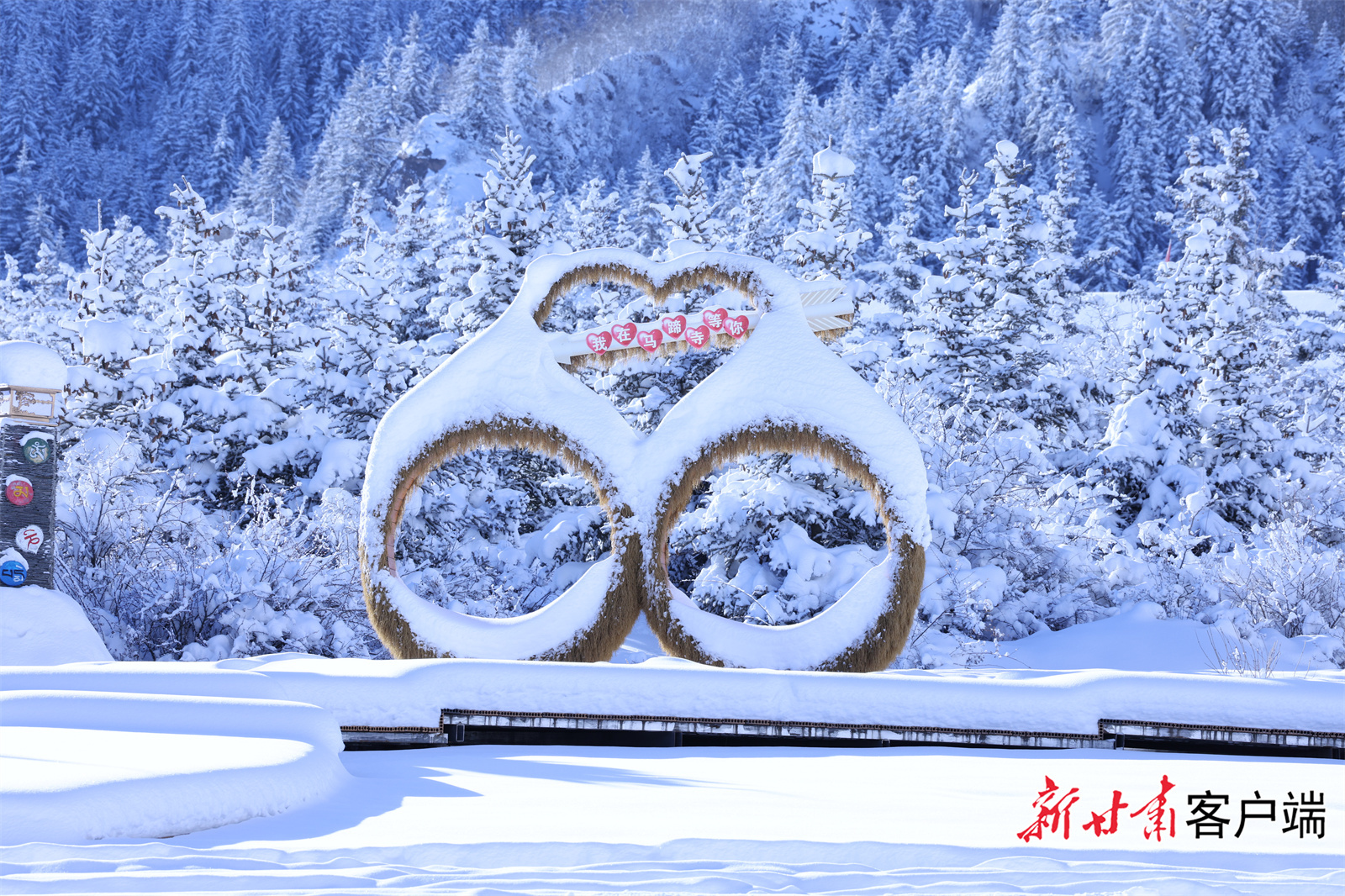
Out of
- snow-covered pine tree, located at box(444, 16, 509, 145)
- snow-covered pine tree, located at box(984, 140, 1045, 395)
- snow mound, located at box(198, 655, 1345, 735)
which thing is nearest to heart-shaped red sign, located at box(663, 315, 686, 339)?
snow mound, located at box(198, 655, 1345, 735)

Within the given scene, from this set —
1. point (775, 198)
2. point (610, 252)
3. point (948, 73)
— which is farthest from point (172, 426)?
point (948, 73)

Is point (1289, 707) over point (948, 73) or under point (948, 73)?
under

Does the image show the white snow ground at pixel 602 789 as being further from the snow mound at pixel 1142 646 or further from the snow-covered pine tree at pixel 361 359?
the snow-covered pine tree at pixel 361 359

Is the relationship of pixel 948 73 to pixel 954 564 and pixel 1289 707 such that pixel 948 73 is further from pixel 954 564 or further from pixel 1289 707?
pixel 1289 707

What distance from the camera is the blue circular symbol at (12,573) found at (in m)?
9.85

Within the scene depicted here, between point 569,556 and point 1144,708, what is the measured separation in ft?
34.1

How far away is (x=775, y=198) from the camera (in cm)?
4841

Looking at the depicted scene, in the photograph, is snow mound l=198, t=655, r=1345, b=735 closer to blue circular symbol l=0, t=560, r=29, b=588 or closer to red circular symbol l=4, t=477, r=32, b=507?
blue circular symbol l=0, t=560, r=29, b=588

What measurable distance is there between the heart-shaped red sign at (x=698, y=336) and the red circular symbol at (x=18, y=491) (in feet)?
20.0

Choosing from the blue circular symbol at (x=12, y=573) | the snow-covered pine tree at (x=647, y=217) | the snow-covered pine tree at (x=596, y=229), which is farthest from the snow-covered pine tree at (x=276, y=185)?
the blue circular symbol at (x=12, y=573)

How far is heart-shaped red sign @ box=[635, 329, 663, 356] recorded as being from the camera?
9.59 m

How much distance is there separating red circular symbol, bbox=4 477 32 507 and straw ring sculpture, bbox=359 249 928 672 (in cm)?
323

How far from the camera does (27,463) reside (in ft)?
33.0

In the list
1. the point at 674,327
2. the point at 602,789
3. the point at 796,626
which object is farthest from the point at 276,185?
the point at 602,789
